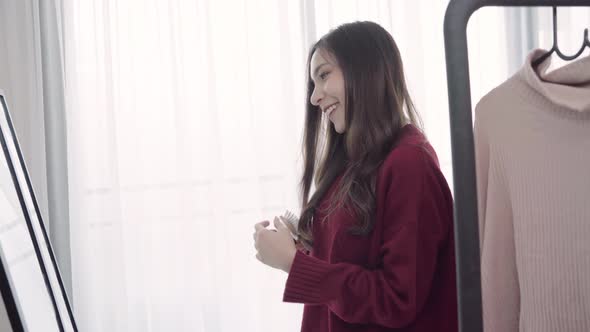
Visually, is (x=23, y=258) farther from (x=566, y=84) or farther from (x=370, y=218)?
(x=566, y=84)

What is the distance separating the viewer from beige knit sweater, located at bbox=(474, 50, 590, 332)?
808 mm

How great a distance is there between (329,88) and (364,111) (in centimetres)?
10

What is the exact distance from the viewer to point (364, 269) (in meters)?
1.14

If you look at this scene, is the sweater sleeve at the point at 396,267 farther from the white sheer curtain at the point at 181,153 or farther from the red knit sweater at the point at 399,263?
the white sheer curtain at the point at 181,153

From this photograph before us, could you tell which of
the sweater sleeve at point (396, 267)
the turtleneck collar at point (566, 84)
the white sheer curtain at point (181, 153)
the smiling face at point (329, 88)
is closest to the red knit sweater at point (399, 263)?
the sweater sleeve at point (396, 267)

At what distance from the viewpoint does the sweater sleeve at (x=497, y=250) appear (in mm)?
877

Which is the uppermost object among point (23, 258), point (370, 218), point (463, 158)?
point (463, 158)

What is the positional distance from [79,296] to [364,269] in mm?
1692

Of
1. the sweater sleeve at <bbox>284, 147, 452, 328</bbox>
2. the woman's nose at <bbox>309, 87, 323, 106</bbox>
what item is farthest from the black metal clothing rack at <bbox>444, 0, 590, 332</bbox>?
the woman's nose at <bbox>309, 87, 323, 106</bbox>

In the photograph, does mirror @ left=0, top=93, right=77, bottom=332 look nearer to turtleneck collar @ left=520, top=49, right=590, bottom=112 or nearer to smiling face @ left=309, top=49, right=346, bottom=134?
smiling face @ left=309, top=49, right=346, bottom=134

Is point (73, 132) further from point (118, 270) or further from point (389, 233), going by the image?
point (389, 233)

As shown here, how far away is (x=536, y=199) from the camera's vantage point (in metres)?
0.83

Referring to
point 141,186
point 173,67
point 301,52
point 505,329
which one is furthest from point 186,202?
point 505,329

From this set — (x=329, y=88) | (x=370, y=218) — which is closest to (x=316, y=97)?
(x=329, y=88)
